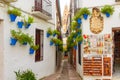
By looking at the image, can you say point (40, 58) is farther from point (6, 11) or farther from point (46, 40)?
point (6, 11)

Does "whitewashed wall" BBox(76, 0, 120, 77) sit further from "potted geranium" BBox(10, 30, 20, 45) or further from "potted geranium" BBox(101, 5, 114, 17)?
"potted geranium" BBox(10, 30, 20, 45)

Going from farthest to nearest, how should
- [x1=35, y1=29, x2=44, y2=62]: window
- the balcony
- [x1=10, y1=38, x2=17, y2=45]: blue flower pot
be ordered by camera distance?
[x1=35, y1=29, x2=44, y2=62]: window
the balcony
[x1=10, y1=38, x2=17, y2=45]: blue flower pot

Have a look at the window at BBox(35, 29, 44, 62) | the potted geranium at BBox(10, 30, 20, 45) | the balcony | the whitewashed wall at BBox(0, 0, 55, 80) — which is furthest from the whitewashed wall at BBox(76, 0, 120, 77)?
the potted geranium at BBox(10, 30, 20, 45)

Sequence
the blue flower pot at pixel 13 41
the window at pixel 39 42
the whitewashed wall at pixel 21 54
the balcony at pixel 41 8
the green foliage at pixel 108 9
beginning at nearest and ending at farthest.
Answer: the whitewashed wall at pixel 21 54, the blue flower pot at pixel 13 41, the green foliage at pixel 108 9, the balcony at pixel 41 8, the window at pixel 39 42

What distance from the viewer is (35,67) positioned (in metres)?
11.8

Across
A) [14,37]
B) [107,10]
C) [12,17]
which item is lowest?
[14,37]

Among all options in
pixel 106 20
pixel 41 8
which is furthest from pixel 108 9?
pixel 41 8

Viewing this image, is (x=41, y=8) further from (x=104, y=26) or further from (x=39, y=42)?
(x=104, y=26)

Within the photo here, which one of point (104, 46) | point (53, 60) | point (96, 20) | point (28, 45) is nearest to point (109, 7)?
point (96, 20)

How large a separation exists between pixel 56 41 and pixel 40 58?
7.09ft

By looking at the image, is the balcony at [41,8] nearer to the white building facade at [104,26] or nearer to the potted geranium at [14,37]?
the white building facade at [104,26]

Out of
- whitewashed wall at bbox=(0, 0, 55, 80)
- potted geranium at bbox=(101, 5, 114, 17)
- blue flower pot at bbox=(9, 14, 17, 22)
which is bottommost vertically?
whitewashed wall at bbox=(0, 0, 55, 80)

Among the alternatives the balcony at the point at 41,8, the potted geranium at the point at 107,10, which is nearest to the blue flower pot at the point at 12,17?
the balcony at the point at 41,8

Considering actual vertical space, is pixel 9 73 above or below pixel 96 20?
below
